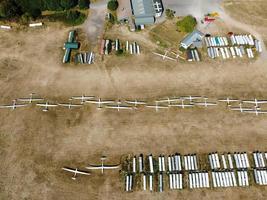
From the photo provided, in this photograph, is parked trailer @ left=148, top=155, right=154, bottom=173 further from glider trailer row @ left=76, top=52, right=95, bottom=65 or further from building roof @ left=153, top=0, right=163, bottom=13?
building roof @ left=153, top=0, right=163, bottom=13

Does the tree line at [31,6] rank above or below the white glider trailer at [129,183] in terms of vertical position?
above

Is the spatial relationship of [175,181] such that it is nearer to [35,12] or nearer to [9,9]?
[35,12]

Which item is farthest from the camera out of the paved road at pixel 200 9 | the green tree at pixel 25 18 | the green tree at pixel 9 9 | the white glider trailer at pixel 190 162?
the paved road at pixel 200 9

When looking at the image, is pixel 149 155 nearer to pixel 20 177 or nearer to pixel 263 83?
pixel 20 177

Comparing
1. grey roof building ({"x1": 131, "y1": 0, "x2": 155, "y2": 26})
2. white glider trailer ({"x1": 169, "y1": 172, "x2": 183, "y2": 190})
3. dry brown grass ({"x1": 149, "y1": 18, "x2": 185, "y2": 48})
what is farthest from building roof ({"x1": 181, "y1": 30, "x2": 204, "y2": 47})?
white glider trailer ({"x1": 169, "y1": 172, "x2": 183, "y2": 190})

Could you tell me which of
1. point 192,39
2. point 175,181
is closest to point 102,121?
point 175,181

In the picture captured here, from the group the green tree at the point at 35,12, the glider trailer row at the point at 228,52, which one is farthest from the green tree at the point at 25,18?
the glider trailer row at the point at 228,52

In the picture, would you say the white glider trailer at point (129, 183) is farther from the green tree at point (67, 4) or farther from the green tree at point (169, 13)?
the green tree at point (67, 4)

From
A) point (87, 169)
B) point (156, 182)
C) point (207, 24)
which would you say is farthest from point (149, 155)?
point (207, 24)
